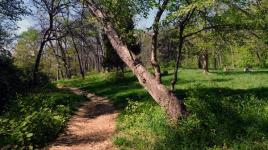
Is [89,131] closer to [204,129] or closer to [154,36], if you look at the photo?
[154,36]

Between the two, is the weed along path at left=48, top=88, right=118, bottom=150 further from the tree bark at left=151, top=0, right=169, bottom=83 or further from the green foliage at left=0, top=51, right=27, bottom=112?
the green foliage at left=0, top=51, right=27, bottom=112

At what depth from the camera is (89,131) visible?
17.4m

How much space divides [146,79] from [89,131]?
3.92 m

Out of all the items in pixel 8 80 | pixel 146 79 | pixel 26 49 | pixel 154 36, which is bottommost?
pixel 8 80

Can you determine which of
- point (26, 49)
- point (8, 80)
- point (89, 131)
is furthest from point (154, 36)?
point (26, 49)

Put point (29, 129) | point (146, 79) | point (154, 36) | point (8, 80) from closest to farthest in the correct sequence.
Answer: point (29, 129)
point (146, 79)
point (154, 36)
point (8, 80)

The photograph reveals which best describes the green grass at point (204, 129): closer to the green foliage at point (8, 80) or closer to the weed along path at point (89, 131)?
the weed along path at point (89, 131)

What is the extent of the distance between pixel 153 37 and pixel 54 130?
5087 mm

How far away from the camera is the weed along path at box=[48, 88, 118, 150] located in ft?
47.4

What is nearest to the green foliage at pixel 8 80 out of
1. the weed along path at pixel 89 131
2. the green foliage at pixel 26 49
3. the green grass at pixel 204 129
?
the weed along path at pixel 89 131

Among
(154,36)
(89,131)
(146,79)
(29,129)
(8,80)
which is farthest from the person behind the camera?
(8,80)

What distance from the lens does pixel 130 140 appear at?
13.4 metres

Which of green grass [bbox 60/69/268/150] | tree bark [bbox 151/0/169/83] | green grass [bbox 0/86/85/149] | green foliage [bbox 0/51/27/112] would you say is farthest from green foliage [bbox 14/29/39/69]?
green grass [bbox 60/69/268/150]

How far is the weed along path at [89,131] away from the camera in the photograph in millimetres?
14438
